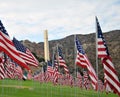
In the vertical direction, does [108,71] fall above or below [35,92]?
above

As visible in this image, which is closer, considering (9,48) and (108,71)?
(9,48)

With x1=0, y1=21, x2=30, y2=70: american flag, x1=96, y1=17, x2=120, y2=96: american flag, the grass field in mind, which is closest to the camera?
x1=0, y1=21, x2=30, y2=70: american flag

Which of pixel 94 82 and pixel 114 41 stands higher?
pixel 114 41

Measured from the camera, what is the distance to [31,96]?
3856cm

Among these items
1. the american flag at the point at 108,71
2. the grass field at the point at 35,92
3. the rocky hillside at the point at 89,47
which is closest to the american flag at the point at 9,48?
the american flag at the point at 108,71

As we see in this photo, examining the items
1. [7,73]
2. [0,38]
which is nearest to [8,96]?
[0,38]

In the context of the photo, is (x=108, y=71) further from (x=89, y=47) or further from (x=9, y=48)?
(x=89, y=47)

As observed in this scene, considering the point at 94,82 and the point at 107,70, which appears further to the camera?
the point at 94,82

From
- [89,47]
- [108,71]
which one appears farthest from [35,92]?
[89,47]

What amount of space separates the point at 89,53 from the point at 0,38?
101930 millimetres

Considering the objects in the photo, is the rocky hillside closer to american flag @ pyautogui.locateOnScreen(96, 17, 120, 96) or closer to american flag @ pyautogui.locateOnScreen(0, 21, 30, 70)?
american flag @ pyautogui.locateOnScreen(96, 17, 120, 96)

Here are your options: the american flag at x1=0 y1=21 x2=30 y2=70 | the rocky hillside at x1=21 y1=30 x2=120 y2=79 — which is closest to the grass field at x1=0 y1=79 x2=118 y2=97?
the american flag at x1=0 y1=21 x2=30 y2=70

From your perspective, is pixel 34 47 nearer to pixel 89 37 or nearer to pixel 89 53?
pixel 89 37

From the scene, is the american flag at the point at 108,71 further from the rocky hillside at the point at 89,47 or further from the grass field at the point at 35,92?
the rocky hillside at the point at 89,47
